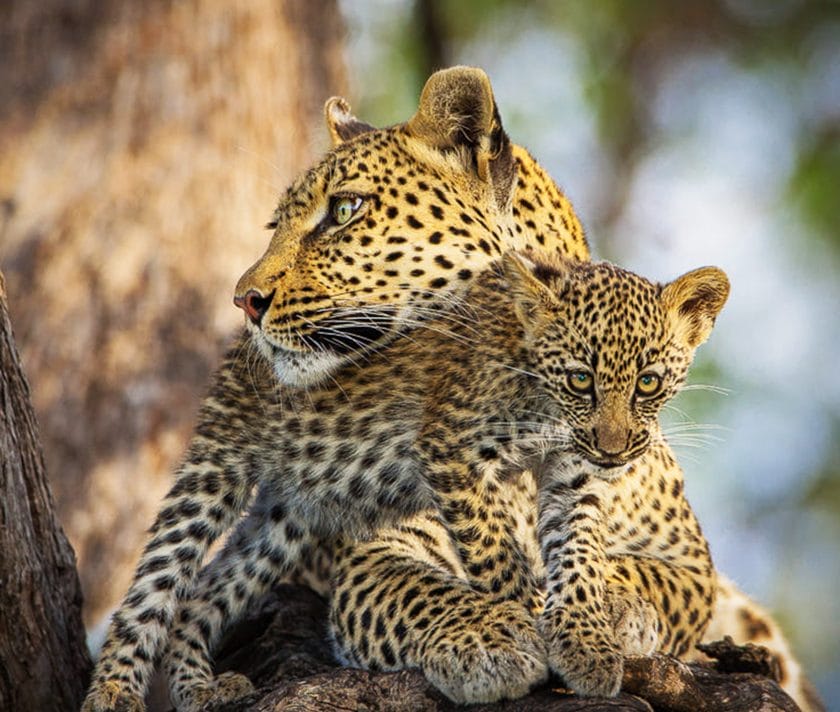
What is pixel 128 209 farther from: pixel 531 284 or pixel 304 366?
pixel 531 284

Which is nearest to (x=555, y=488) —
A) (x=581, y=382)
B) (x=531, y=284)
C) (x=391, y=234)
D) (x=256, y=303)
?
(x=581, y=382)

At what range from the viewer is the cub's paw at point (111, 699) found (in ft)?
21.0

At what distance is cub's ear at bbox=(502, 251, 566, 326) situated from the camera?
618cm

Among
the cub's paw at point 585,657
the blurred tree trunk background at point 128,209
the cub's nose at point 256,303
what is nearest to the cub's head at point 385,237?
the cub's nose at point 256,303

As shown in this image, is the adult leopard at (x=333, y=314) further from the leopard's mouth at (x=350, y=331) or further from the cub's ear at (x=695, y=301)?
→ the cub's ear at (x=695, y=301)

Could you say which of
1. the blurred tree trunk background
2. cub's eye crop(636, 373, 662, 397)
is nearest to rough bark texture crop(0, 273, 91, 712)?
cub's eye crop(636, 373, 662, 397)

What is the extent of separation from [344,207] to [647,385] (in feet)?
6.23

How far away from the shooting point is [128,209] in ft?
35.1

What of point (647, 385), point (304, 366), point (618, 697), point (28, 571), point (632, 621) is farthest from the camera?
point (304, 366)

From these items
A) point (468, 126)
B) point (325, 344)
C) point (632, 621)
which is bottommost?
point (632, 621)

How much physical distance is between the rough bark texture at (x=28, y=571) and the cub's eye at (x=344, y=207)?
5.38 ft

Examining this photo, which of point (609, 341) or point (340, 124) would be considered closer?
point (609, 341)

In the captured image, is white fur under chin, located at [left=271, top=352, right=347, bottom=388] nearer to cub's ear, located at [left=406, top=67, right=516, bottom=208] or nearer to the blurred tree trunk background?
cub's ear, located at [left=406, top=67, right=516, bottom=208]

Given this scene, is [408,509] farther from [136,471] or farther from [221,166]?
[221,166]
